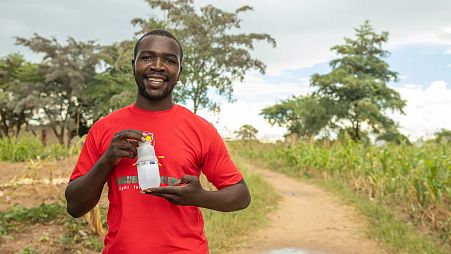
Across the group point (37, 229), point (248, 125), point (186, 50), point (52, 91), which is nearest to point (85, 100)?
point (52, 91)

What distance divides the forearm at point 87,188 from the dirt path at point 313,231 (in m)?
4.37

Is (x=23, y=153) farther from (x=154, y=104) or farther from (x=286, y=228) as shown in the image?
(x=154, y=104)

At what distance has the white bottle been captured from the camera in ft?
6.18

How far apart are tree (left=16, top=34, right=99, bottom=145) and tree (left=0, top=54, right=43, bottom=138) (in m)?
0.77

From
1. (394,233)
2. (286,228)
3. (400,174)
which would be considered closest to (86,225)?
(286,228)

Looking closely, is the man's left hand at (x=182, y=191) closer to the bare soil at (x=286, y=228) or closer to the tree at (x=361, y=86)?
the bare soil at (x=286, y=228)

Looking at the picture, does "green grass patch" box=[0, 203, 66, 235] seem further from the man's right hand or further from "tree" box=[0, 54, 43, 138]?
"tree" box=[0, 54, 43, 138]

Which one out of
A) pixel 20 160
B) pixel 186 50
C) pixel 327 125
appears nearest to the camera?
pixel 20 160

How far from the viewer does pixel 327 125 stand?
3384cm

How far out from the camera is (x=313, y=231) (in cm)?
738

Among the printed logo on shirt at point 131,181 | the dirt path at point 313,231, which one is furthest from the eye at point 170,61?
the dirt path at point 313,231

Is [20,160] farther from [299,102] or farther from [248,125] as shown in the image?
[299,102]

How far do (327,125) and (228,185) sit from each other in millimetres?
32502

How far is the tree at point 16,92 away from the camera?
30062 millimetres
